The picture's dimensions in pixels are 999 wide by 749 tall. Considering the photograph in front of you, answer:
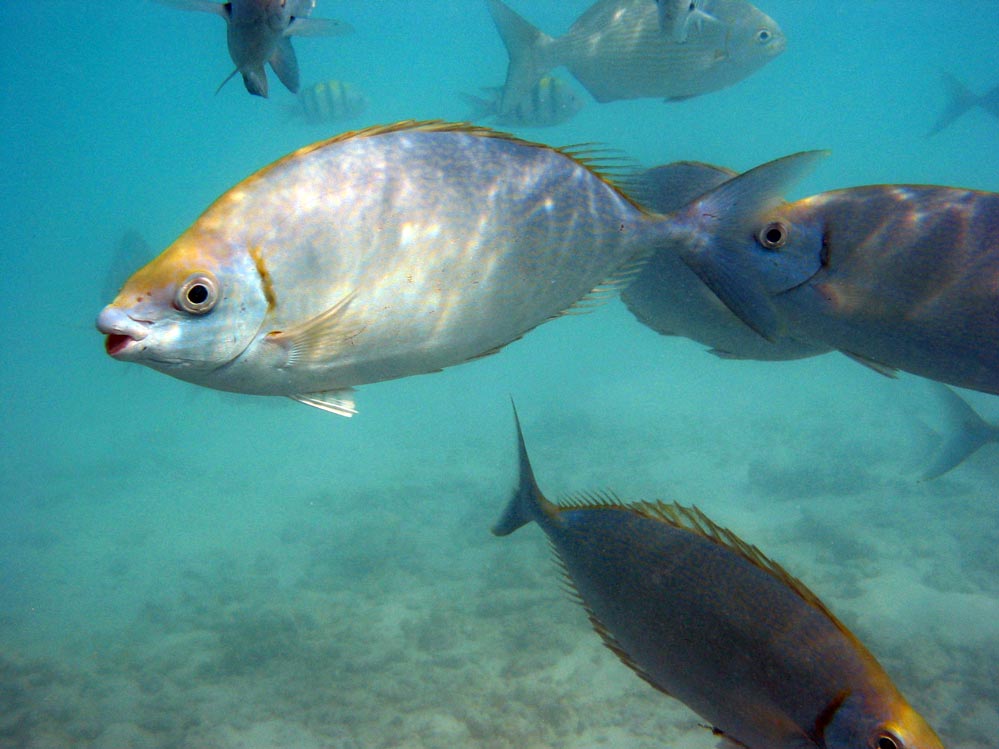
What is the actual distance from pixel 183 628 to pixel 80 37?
276ft

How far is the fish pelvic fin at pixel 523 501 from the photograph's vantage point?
2299 millimetres

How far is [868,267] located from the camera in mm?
1562

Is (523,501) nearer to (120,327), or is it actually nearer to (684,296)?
(684,296)

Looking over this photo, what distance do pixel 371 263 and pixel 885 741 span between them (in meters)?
1.63

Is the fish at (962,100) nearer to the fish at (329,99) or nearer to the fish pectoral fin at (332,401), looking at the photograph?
the fish at (329,99)

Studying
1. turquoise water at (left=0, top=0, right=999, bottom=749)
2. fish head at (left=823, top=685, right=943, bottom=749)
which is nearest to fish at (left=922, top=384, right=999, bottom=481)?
turquoise water at (left=0, top=0, right=999, bottom=749)

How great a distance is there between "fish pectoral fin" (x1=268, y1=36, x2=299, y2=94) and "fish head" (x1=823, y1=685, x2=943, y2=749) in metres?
3.22

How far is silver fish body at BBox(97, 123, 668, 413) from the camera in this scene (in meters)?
1.19

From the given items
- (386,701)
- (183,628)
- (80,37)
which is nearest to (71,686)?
(183,628)

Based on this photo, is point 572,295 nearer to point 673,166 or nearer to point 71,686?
Result: point 673,166

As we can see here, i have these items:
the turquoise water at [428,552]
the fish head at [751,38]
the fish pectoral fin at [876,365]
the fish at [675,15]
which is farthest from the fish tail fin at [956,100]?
the fish pectoral fin at [876,365]

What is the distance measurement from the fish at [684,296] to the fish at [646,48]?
261cm

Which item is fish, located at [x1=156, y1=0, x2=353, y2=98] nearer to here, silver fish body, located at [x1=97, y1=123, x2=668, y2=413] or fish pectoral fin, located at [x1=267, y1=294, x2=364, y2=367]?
silver fish body, located at [x1=97, y1=123, x2=668, y2=413]

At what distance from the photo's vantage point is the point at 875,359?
5.65 ft
